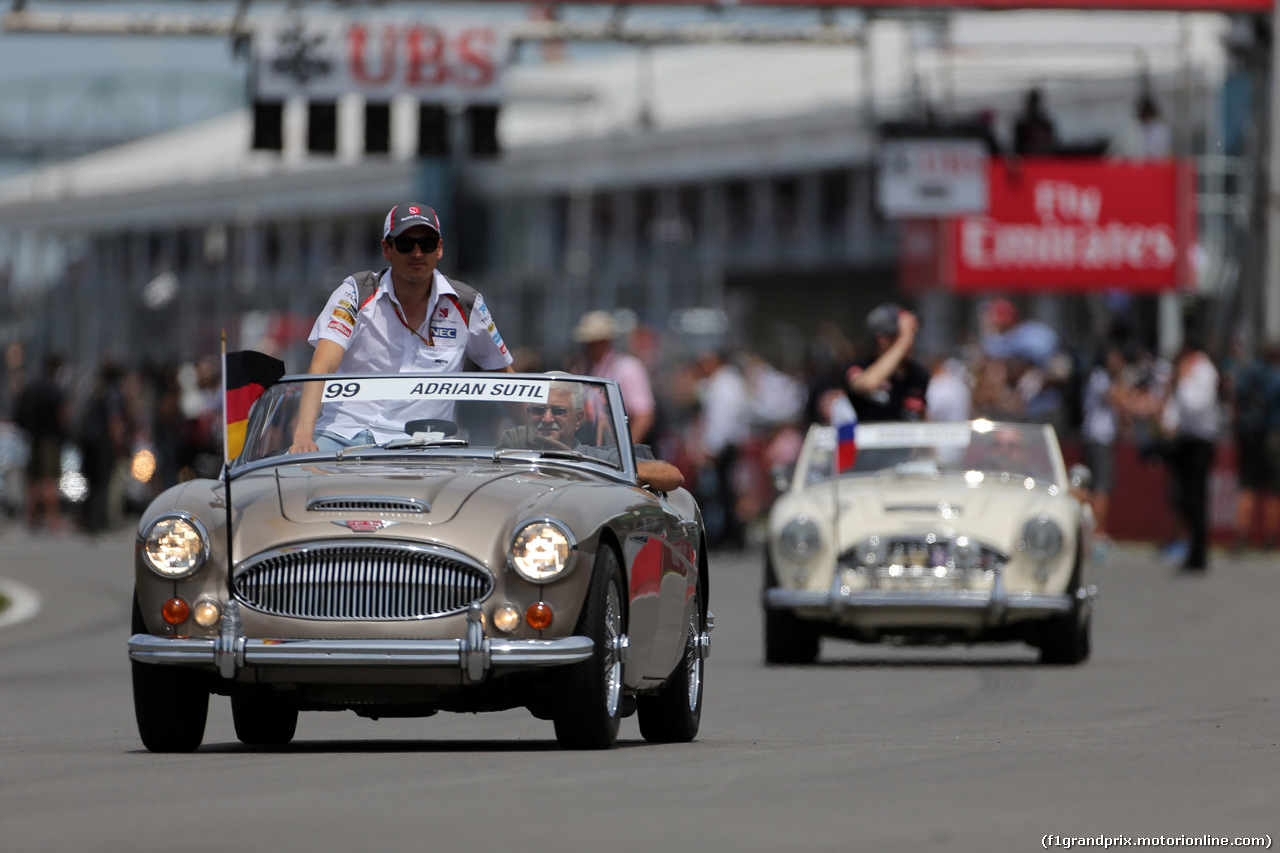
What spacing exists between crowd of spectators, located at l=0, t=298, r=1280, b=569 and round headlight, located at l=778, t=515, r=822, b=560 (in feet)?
9.42

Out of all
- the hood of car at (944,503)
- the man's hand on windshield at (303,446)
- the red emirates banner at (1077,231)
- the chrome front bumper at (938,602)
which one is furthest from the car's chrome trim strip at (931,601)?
the red emirates banner at (1077,231)

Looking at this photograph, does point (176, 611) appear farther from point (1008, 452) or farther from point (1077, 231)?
point (1077, 231)

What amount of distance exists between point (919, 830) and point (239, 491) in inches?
109

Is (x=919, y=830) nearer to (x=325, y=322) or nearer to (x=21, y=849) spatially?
(x=21, y=849)

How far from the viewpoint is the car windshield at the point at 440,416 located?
8625 mm

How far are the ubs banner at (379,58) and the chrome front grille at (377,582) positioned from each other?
20.9 metres

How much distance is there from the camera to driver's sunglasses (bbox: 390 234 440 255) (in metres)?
9.02

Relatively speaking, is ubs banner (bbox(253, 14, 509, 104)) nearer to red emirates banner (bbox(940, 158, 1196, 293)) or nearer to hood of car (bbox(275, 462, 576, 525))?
red emirates banner (bbox(940, 158, 1196, 293))

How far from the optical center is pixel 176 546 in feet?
25.5

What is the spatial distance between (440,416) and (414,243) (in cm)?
69

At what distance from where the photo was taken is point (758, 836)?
5895mm

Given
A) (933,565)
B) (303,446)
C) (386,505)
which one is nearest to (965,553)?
(933,565)

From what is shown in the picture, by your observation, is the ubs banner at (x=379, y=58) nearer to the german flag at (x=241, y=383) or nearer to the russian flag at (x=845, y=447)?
the russian flag at (x=845, y=447)

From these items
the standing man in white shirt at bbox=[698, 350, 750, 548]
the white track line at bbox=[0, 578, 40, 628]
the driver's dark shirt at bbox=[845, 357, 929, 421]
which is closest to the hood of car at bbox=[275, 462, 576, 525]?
the driver's dark shirt at bbox=[845, 357, 929, 421]
